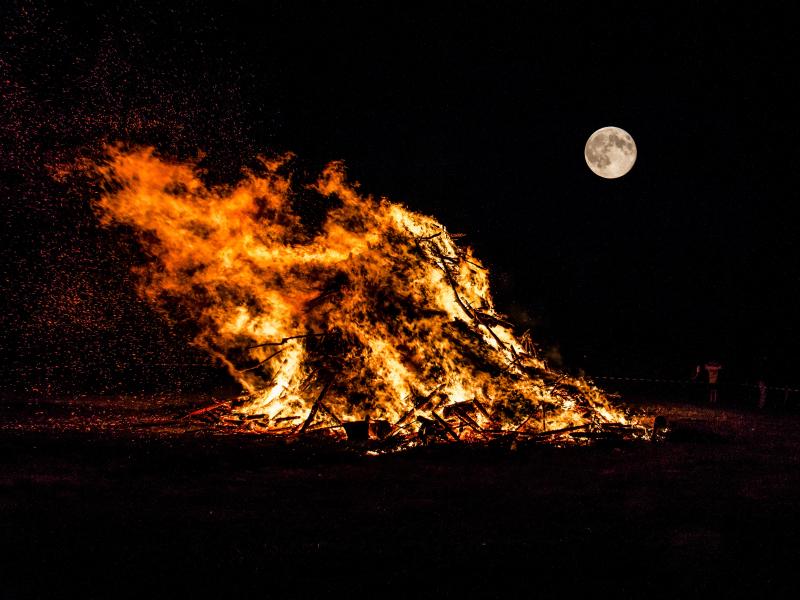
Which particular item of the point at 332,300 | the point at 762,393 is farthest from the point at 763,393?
the point at 332,300

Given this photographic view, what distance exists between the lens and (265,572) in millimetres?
4062

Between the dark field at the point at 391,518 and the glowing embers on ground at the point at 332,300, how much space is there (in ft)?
4.76

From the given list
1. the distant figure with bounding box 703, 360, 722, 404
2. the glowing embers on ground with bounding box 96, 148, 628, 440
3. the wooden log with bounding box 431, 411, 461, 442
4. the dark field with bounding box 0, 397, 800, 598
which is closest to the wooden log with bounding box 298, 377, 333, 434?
the glowing embers on ground with bounding box 96, 148, 628, 440

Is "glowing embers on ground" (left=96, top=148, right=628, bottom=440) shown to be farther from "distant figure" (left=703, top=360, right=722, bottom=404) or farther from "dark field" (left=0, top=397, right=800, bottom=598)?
"distant figure" (left=703, top=360, right=722, bottom=404)

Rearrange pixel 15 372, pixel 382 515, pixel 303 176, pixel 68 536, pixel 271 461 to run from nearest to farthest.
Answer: pixel 68 536, pixel 382 515, pixel 271 461, pixel 303 176, pixel 15 372

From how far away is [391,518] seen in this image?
17.8 feet

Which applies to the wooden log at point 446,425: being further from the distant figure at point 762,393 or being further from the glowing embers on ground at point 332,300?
the distant figure at point 762,393

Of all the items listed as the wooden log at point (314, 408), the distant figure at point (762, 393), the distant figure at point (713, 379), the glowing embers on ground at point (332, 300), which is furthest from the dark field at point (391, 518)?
the distant figure at point (713, 379)

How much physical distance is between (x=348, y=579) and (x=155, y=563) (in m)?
1.33

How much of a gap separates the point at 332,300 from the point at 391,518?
6.08 m

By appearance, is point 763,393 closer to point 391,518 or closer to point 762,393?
point 762,393

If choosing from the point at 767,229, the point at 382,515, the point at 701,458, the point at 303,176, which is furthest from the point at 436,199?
the point at 382,515

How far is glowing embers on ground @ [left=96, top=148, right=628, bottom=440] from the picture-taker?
1030 centimetres

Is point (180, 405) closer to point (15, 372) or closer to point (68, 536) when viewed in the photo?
point (15, 372)
